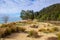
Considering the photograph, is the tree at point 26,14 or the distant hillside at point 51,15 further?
the tree at point 26,14

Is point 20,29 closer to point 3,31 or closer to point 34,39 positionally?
point 3,31

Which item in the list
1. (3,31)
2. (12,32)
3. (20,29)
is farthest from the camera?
(20,29)

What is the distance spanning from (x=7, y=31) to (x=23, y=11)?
58385 mm

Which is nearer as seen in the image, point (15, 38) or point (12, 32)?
point (15, 38)

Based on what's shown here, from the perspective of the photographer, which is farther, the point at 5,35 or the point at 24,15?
the point at 24,15

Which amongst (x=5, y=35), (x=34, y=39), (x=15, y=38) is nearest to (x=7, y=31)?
(x=5, y=35)

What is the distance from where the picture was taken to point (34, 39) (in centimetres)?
1320

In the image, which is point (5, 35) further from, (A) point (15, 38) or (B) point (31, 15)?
(B) point (31, 15)

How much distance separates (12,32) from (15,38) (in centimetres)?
287

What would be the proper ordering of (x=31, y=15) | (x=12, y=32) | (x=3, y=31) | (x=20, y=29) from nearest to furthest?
(x=3, y=31), (x=12, y=32), (x=20, y=29), (x=31, y=15)

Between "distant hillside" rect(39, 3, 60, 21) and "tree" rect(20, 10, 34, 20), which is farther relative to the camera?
"tree" rect(20, 10, 34, 20)

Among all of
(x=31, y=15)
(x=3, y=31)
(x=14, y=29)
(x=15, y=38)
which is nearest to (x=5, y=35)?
(x=3, y=31)

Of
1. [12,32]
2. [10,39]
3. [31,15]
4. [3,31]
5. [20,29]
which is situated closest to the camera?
[10,39]

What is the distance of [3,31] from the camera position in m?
14.5
